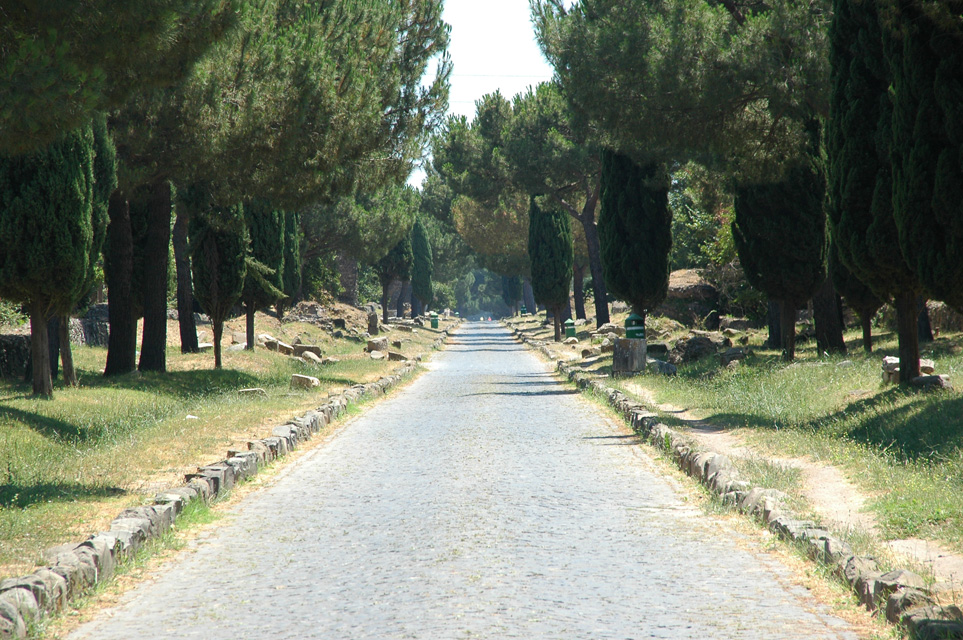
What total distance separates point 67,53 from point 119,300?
10.8 m

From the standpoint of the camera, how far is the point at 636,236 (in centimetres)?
2784

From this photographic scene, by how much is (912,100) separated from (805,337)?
15663 mm

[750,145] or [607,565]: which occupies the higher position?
[750,145]

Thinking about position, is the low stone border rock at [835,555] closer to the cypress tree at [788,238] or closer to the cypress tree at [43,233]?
the cypress tree at [43,233]

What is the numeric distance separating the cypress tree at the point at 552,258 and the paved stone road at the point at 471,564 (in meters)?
34.2

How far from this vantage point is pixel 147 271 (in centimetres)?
1989

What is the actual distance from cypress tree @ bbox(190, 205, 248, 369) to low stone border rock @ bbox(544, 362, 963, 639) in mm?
15433

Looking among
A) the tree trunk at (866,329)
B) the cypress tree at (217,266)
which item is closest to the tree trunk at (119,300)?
the cypress tree at (217,266)

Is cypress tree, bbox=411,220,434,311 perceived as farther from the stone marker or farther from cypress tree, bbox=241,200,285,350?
the stone marker

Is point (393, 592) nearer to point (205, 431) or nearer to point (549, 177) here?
point (205, 431)

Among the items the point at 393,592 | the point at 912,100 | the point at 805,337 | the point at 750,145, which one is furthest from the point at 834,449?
the point at 805,337

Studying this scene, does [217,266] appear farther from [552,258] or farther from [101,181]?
[552,258]

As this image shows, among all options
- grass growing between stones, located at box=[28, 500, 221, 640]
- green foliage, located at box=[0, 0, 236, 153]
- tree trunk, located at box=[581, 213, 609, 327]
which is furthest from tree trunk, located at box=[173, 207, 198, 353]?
grass growing between stones, located at box=[28, 500, 221, 640]

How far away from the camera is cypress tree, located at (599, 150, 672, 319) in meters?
27.6
